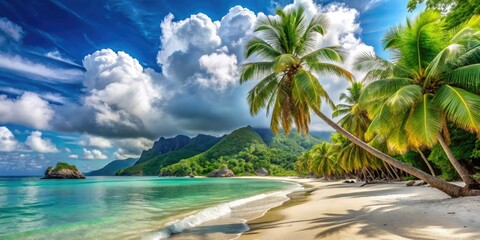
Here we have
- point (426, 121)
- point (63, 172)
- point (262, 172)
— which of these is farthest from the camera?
point (262, 172)

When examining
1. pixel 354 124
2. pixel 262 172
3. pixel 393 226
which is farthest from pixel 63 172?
pixel 393 226

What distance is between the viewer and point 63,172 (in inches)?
4774

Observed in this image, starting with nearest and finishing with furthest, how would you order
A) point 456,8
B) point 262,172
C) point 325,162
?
point 456,8 < point 325,162 < point 262,172

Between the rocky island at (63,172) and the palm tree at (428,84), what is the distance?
136783 mm

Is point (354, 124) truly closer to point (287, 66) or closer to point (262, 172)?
point (287, 66)

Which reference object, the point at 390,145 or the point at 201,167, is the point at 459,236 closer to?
the point at 390,145

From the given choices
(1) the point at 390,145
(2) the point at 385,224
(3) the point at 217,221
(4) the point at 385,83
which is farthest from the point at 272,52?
(2) the point at 385,224

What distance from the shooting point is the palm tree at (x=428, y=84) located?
31.2 feet

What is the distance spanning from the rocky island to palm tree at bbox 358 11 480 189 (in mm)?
136783

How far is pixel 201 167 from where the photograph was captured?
6535 inches

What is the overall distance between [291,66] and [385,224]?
27.2ft

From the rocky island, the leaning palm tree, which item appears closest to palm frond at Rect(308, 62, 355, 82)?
the leaning palm tree

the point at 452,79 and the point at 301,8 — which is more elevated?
the point at 301,8

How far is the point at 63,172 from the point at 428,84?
462 feet
